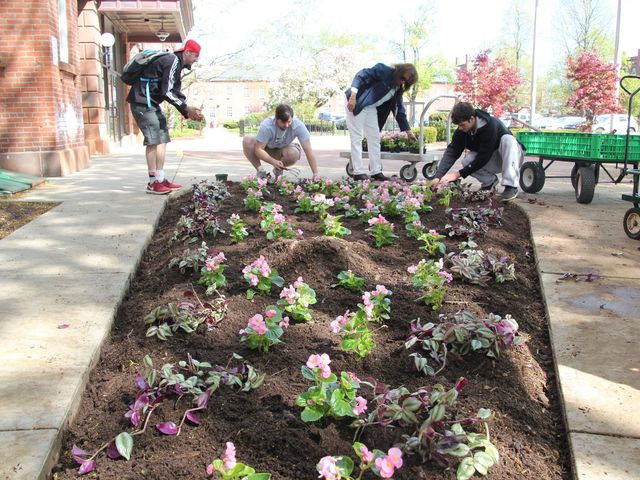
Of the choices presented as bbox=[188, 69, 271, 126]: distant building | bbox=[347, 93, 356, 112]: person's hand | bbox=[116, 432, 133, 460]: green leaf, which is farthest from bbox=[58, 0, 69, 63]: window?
bbox=[188, 69, 271, 126]: distant building

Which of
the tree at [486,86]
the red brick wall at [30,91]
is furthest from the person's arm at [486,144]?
the tree at [486,86]

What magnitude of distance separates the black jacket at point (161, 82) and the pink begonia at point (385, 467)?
552 centimetres

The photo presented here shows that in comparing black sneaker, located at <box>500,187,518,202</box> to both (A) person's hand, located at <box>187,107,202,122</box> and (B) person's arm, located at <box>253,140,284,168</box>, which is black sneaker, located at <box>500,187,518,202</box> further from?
(A) person's hand, located at <box>187,107,202,122</box>

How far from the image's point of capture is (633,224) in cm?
500

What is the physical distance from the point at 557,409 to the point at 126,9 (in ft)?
52.2

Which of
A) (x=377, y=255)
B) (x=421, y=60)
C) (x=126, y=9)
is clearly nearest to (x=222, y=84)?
(x=421, y=60)

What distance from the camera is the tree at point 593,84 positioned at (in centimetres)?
2342

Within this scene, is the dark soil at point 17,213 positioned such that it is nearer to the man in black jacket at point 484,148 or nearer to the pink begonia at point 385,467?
the man in black jacket at point 484,148

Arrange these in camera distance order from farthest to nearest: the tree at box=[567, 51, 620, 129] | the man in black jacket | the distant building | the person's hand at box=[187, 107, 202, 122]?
the distant building, the tree at box=[567, 51, 620, 129], the person's hand at box=[187, 107, 202, 122], the man in black jacket

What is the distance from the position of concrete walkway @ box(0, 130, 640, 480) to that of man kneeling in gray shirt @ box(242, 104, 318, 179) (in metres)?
1.58

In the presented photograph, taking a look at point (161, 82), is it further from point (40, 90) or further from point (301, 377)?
point (301, 377)

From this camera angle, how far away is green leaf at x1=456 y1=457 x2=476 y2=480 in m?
1.89

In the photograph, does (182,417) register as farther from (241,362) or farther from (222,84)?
(222,84)

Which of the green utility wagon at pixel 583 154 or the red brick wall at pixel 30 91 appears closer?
the green utility wagon at pixel 583 154
